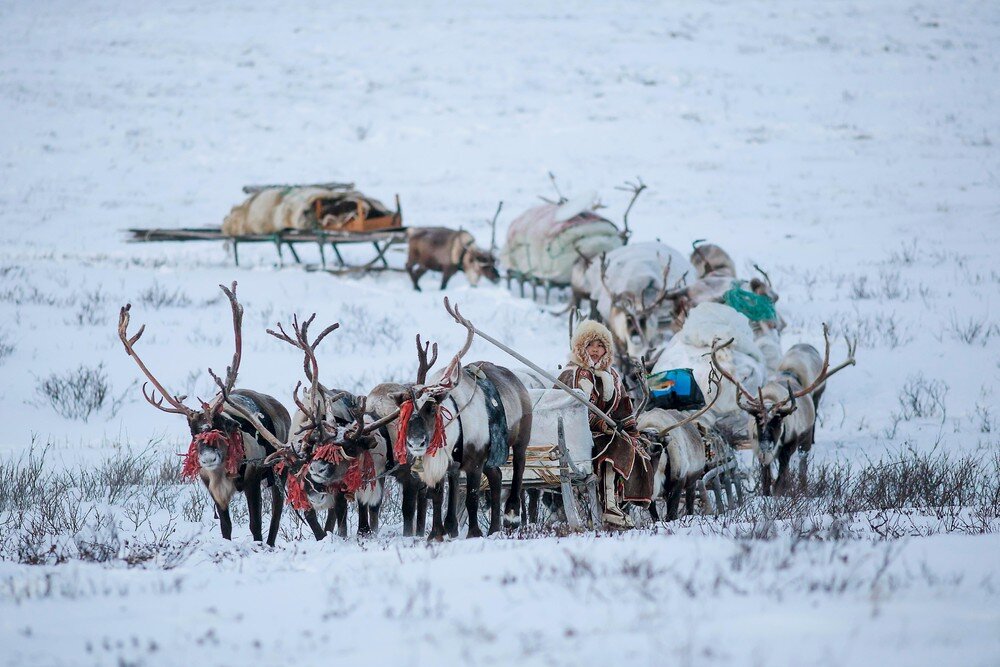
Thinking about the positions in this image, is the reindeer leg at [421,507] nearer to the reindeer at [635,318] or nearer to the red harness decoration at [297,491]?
the red harness decoration at [297,491]

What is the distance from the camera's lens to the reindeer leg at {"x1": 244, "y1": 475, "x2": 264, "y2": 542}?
282 inches

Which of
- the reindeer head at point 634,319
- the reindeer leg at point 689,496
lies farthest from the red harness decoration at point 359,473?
the reindeer head at point 634,319

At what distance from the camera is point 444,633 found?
160 inches

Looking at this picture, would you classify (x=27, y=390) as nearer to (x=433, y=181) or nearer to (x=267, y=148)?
(x=433, y=181)

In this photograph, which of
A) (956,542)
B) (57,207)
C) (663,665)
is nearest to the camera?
(663,665)

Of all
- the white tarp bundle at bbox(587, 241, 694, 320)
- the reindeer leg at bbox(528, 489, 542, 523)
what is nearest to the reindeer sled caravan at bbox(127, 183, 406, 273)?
the white tarp bundle at bbox(587, 241, 694, 320)

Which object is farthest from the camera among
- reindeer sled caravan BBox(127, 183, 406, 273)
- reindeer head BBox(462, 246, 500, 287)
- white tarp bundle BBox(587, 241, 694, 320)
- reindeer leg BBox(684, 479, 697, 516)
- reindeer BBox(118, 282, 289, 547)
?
reindeer sled caravan BBox(127, 183, 406, 273)

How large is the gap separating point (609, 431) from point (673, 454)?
839mm

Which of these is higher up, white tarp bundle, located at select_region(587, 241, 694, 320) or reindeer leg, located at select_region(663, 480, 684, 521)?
white tarp bundle, located at select_region(587, 241, 694, 320)

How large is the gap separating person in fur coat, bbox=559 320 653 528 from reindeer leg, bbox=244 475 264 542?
2279 millimetres

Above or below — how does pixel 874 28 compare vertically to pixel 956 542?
Result: above

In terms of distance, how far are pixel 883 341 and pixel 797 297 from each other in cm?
330

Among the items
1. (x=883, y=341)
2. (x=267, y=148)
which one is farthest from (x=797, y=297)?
(x=267, y=148)

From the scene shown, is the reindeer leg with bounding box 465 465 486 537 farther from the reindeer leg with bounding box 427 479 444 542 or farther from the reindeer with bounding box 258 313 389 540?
the reindeer with bounding box 258 313 389 540
